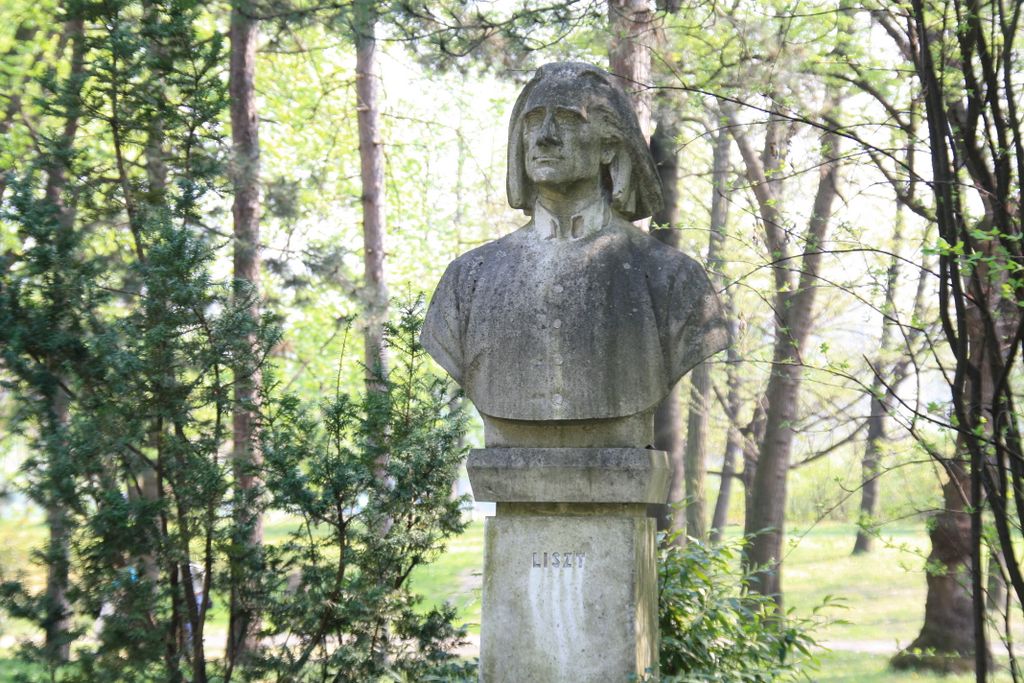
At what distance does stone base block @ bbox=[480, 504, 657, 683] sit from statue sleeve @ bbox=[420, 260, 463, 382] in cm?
67

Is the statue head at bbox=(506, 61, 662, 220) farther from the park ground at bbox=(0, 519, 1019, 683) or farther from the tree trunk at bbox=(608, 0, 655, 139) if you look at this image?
the tree trunk at bbox=(608, 0, 655, 139)

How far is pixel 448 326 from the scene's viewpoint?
15.6ft

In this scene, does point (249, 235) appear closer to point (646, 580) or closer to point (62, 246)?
point (62, 246)

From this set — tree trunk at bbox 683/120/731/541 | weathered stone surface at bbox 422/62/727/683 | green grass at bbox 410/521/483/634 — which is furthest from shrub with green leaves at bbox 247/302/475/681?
tree trunk at bbox 683/120/731/541

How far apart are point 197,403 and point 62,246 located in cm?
121

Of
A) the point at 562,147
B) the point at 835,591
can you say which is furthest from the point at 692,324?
the point at 835,591

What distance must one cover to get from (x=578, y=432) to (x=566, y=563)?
517 mm

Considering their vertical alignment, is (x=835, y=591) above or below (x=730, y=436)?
below

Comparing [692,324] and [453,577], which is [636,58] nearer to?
[692,324]

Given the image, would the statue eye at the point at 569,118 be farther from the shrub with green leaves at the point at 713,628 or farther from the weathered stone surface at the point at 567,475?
the shrub with green leaves at the point at 713,628

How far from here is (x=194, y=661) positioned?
5934mm

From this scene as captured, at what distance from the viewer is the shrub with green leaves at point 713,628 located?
227 inches

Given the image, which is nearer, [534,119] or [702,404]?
[534,119]

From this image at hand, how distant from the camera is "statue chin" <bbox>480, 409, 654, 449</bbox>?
14.6 ft
